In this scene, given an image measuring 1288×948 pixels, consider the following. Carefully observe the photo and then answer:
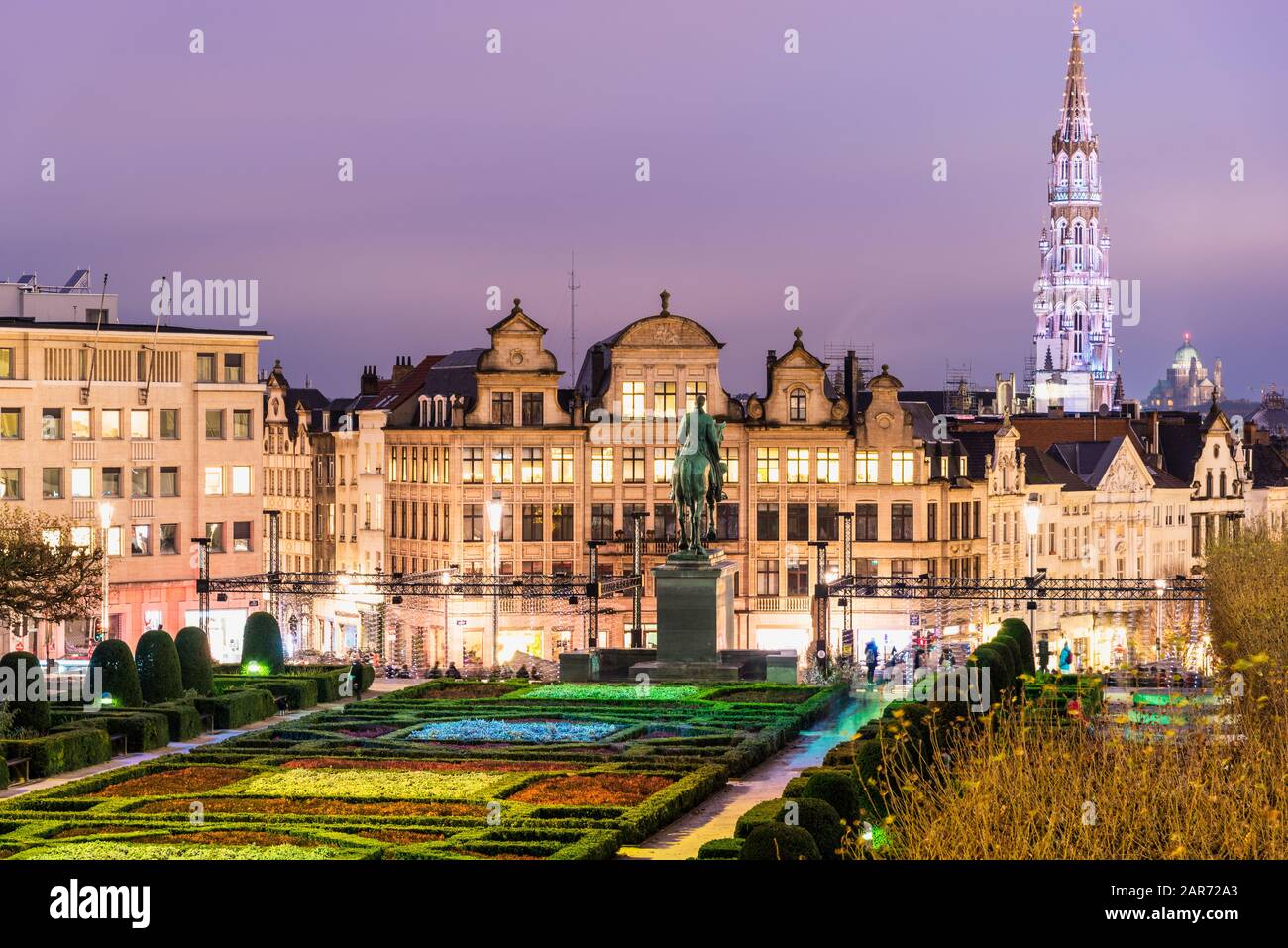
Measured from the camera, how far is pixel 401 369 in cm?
10788

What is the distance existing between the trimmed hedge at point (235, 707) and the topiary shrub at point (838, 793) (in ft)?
80.1

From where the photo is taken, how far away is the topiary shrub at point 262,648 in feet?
193

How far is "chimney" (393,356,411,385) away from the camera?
10700cm

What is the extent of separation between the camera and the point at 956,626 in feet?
312

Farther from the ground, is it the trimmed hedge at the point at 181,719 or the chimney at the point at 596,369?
the chimney at the point at 596,369

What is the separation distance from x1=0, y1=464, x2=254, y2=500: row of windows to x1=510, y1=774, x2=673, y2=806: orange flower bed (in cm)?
5013

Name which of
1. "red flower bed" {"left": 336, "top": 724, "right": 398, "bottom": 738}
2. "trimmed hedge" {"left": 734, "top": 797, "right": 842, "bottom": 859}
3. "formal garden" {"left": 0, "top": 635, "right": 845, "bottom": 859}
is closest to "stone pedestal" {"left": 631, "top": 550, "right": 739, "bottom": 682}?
"formal garden" {"left": 0, "top": 635, "right": 845, "bottom": 859}

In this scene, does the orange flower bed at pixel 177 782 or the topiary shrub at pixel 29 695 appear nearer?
the orange flower bed at pixel 177 782

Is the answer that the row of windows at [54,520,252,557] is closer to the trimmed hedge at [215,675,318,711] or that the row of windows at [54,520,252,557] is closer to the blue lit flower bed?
the trimmed hedge at [215,675,318,711]

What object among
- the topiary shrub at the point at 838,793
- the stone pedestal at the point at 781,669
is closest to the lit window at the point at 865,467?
the stone pedestal at the point at 781,669

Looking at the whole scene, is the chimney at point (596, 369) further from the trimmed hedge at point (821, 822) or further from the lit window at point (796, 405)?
the trimmed hedge at point (821, 822)

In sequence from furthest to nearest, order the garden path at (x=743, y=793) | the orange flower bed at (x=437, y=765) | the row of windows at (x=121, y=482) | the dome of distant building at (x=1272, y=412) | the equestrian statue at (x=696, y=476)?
the dome of distant building at (x=1272, y=412), the row of windows at (x=121, y=482), the equestrian statue at (x=696, y=476), the orange flower bed at (x=437, y=765), the garden path at (x=743, y=793)
